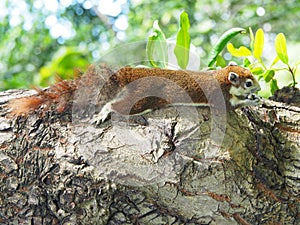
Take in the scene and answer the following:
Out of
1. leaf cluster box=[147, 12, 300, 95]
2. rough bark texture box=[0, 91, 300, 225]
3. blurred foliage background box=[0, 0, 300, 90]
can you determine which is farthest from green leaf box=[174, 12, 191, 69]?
blurred foliage background box=[0, 0, 300, 90]

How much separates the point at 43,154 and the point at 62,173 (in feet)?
0.18

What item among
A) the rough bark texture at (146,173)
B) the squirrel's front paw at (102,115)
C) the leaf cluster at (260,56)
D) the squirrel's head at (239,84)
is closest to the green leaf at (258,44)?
the leaf cluster at (260,56)

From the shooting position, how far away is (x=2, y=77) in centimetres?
284

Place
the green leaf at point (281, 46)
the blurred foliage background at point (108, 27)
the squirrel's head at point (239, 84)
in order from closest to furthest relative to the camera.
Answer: the squirrel's head at point (239, 84), the green leaf at point (281, 46), the blurred foliage background at point (108, 27)

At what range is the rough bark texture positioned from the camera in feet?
2.45

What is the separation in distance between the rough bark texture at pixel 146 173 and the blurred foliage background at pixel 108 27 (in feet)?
4.13

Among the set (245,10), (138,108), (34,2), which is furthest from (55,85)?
(34,2)

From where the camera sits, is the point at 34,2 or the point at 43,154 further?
the point at 34,2

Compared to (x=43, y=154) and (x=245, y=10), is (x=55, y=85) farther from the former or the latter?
(x=245, y=10)

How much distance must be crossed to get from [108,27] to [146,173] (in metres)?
2.32

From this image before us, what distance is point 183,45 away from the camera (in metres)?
1.04

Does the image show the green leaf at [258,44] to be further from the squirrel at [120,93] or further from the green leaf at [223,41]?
the squirrel at [120,93]

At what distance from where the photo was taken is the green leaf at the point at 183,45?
1026 millimetres

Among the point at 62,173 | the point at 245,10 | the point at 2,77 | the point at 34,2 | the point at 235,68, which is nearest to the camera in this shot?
the point at 62,173
